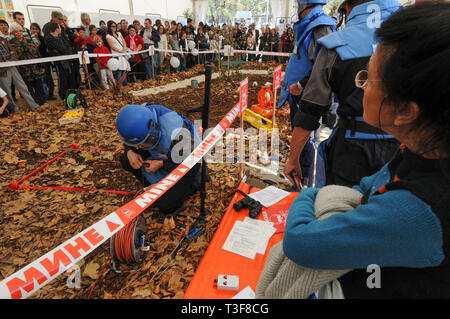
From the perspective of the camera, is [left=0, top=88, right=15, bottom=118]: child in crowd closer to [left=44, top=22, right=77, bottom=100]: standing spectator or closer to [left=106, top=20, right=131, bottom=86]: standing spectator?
[left=44, top=22, right=77, bottom=100]: standing spectator

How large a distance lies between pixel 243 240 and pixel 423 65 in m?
2.02

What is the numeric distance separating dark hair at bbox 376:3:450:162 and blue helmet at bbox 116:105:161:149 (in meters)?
2.42

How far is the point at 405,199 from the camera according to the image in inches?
28.5

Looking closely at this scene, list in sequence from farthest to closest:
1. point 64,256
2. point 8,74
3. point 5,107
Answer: point 8,74, point 5,107, point 64,256

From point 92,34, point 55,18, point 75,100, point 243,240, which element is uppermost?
point 55,18

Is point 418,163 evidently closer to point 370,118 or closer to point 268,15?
point 370,118

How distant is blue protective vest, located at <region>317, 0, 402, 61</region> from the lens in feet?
5.43

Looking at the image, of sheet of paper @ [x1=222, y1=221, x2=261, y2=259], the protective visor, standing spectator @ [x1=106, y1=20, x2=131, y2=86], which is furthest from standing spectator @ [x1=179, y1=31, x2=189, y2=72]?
sheet of paper @ [x1=222, y1=221, x2=261, y2=259]

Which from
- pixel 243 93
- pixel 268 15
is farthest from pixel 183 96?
pixel 268 15

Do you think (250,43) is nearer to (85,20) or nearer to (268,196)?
(85,20)

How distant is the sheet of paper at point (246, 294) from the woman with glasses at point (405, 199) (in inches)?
43.1

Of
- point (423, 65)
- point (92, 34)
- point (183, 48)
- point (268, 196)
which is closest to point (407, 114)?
point (423, 65)

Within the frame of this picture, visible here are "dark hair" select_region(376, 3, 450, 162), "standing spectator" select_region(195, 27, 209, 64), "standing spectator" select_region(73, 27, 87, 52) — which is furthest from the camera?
"standing spectator" select_region(195, 27, 209, 64)
